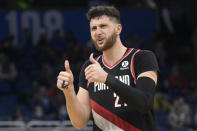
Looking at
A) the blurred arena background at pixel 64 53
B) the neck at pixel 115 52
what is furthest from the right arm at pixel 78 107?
the blurred arena background at pixel 64 53

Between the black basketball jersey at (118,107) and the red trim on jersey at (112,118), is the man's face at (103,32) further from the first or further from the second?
the red trim on jersey at (112,118)

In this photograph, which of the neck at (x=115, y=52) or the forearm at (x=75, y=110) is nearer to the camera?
the forearm at (x=75, y=110)

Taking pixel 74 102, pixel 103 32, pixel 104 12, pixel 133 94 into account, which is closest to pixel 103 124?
pixel 74 102

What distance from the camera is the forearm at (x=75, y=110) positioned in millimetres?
3946

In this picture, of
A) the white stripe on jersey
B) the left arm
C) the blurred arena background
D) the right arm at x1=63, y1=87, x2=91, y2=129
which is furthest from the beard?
the blurred arena background

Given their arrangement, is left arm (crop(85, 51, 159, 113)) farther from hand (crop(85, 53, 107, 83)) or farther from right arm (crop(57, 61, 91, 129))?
right arm (crop(57, 61, 91, 129))

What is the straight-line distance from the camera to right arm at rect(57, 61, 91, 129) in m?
3.77

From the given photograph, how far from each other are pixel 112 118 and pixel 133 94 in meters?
A: 0.55

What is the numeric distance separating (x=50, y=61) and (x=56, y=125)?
22.6 ft

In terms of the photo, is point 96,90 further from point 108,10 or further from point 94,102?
point 108,10

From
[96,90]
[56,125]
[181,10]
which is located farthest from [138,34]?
[96,90]

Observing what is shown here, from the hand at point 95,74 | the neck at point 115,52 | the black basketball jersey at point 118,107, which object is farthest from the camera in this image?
the neck at point 115,52

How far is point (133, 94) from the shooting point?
139 inches

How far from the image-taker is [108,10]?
13.2ft
